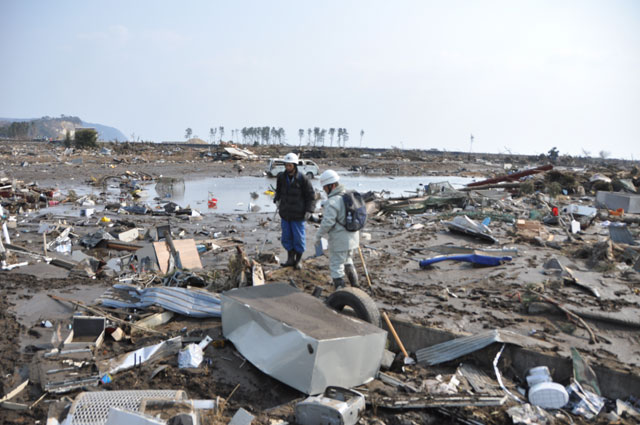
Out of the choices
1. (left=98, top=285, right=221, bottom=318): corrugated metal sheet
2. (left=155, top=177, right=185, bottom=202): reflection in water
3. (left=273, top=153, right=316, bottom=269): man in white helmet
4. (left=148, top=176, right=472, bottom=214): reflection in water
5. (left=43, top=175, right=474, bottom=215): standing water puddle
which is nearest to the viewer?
(left=98, top=285, right=221, bottom=318): corrugated metal sheet

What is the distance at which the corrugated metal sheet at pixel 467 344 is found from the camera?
4.53m

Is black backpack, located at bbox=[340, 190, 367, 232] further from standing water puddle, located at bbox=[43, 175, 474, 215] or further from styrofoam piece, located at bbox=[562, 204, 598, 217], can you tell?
standing water puddle, located at bbox=[43, 175, 474, 215]

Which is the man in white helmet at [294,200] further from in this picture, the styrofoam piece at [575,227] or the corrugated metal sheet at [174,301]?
the styrofoam piece at [575,227]

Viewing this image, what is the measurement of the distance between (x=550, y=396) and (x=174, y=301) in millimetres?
3989

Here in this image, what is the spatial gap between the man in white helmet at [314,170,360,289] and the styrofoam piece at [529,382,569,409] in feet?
8.23

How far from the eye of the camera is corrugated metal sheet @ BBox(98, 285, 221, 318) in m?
5.20

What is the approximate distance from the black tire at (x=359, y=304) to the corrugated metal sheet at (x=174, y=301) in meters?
1.50

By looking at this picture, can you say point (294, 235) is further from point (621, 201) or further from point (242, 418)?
point (621, 201)

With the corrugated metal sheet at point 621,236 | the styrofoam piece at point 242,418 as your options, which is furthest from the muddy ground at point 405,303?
the corrugated metal sheet at point 621,236

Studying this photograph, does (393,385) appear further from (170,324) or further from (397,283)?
(397,283)

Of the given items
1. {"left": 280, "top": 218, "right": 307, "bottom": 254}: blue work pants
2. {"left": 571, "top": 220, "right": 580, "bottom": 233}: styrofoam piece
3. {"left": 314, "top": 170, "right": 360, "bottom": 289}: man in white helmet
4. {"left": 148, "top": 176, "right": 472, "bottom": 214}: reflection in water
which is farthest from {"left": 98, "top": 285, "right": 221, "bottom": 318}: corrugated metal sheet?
{"left": 148, "top": 176, "right": 472, "bottom": 214}: reflection in water

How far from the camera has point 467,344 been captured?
4594 millimetres

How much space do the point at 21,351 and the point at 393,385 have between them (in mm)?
3562

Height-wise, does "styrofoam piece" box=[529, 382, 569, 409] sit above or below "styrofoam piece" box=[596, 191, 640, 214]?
below
